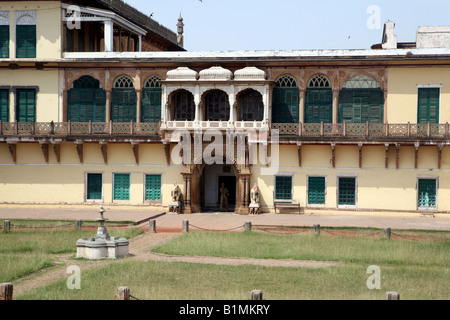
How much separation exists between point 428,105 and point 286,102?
7.16 metres

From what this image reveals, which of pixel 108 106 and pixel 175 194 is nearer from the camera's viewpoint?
pixel 175 194

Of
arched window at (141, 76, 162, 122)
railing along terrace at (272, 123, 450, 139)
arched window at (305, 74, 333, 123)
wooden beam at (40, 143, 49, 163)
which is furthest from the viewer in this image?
arched window at (141, 76, 162, 122)

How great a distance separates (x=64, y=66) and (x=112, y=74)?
2.67 m

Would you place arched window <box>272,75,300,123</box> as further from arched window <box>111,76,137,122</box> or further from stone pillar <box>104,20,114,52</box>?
stone pillar <box>104,20,114,52</box>

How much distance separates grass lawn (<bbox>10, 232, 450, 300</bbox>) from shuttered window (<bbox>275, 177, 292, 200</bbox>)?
9730 mm

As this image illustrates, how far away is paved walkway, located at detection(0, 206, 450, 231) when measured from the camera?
27.8 meters

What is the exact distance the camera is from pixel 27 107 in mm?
34625

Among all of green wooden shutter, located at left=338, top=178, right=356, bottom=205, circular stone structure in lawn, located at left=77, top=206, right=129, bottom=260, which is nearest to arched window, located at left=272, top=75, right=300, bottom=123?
green wooden shutter, located at left=338, top=178, right=356, bottom=205

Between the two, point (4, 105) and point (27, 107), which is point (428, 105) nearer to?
point (27, 107)

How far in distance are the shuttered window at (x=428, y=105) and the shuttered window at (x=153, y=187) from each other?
13.9 meters

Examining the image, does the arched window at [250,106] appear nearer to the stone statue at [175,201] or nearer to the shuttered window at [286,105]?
the shuttered window at [286,105]

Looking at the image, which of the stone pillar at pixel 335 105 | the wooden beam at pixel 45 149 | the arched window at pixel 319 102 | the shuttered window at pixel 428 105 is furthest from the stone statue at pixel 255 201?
the wooden beam at pixel 45 149

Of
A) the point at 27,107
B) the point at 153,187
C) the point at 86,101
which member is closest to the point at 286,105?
the point at 153,187
